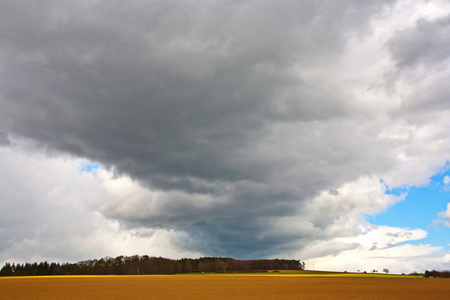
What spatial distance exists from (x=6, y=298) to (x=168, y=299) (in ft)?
82.4

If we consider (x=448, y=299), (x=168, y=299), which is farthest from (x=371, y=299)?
(x=168, y=299)

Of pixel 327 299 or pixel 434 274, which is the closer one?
pixel 327 299

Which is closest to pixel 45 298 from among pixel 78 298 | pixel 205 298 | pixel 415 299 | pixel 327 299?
pixel 78 298

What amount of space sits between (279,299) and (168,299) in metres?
15.5

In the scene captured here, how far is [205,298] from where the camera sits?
153 feet

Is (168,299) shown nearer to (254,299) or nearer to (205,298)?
(205,298)

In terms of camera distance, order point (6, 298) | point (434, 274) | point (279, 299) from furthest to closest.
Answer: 1. point (434, 274)
2. point (6, 298)
3. point (279, 299)

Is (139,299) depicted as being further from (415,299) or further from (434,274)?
(434,274)

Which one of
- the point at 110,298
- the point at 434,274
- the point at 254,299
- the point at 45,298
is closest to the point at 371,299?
the point at 254,299

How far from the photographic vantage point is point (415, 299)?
48.4 m

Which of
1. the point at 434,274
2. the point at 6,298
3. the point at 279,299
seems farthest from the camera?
the point at 434,274

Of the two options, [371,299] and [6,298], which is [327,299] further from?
[6,298]

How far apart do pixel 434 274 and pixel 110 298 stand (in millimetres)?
206668

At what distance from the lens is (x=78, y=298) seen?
4716 cm
